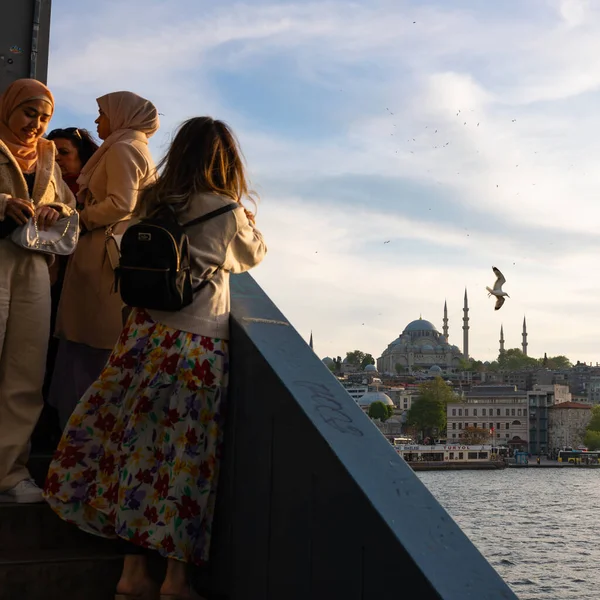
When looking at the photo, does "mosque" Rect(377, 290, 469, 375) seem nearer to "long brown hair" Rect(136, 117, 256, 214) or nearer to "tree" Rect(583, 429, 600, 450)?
"tree" Rect(583, 429, 600, 450)

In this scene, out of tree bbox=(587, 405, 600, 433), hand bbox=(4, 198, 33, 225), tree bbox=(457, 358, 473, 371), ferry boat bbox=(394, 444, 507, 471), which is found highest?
tree bbox=(457, 358, 473, 371)

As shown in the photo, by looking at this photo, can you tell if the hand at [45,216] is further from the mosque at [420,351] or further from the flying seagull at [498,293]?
the mosque at [420,351]

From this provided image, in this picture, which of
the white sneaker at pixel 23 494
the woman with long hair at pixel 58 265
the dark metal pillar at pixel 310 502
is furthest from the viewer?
the woman with long hair at pixel 58 265

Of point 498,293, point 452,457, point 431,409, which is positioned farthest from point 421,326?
point 498,293

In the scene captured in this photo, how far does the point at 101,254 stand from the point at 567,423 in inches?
2805

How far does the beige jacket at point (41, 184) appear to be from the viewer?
6.30 feet

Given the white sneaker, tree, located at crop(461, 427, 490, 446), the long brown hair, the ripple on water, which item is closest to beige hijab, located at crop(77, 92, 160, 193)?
the long brown hair

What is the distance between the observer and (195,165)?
166cm

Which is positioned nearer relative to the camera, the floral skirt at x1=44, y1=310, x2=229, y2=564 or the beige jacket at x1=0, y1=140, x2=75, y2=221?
the floral skirt at x1=44, y1=310, x2=229, y2=564

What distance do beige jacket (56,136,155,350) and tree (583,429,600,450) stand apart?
232 feet

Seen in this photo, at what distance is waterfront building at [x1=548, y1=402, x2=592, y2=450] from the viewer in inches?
2739

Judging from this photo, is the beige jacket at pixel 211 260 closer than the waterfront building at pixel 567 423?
Yes

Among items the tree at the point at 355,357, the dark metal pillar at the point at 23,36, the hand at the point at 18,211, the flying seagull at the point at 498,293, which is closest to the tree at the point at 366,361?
the tree at the point at 355,357

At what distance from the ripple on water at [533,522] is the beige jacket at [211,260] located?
63.1 feet
